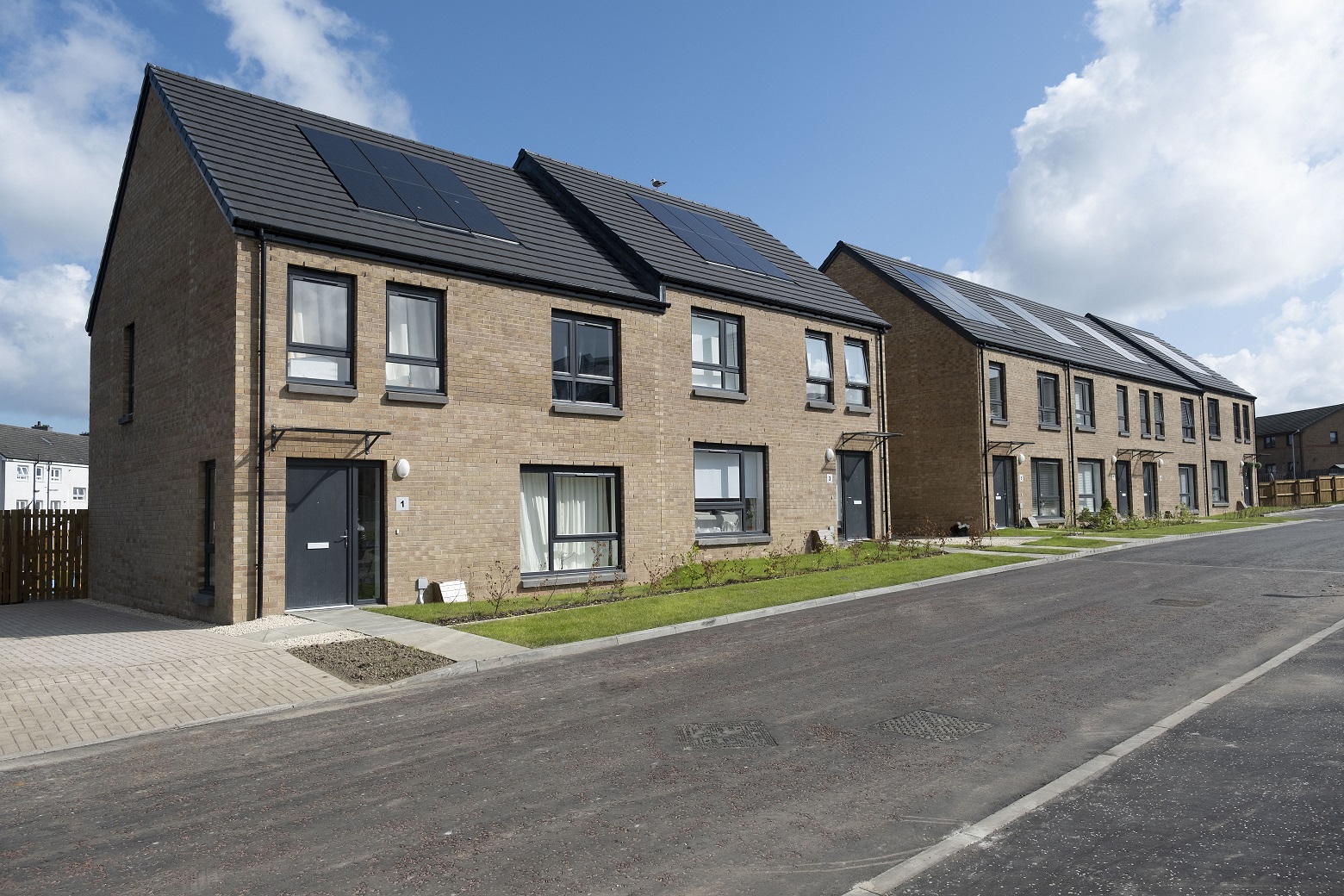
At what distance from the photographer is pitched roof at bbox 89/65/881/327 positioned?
13648 millimetres

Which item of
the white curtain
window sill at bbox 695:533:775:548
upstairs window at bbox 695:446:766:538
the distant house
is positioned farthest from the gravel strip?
the distant house

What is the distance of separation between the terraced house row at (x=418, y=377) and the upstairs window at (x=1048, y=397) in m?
10.5

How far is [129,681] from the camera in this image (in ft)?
29.2

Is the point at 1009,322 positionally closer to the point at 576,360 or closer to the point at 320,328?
the point at 576,360

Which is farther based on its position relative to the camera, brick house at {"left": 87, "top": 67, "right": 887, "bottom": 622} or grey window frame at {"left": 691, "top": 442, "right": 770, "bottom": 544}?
grey window frame at {"left": 691, "top": 442, "right": 770, "bottom": 544}

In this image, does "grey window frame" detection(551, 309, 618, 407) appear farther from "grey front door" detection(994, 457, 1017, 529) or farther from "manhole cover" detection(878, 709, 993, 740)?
"grey front door" detection(994, 457, 1017, 529)

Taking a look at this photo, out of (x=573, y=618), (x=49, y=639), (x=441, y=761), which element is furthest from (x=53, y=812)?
(x=49, y=639)

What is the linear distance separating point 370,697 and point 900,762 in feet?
16.5

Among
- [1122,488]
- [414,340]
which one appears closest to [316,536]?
[414,340]

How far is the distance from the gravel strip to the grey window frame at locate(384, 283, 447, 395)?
470 cm

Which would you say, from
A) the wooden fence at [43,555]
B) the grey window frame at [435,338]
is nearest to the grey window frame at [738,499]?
the grey window frame at [435,338]

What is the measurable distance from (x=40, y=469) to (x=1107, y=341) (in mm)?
77598

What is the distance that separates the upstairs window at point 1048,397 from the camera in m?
30.0

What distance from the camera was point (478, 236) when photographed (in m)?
16.0
